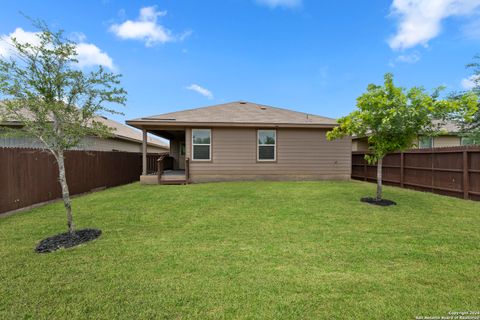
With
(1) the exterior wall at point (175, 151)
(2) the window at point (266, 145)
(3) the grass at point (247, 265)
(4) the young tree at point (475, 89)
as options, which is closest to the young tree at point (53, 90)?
(3) the grass at point (247, 265)

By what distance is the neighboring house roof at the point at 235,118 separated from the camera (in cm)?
1030

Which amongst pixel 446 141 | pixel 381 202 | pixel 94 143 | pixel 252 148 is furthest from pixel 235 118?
pixel 446 141

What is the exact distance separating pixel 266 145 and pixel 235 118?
6.14ft

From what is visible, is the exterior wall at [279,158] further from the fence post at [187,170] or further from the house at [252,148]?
the fence post at [187,170]

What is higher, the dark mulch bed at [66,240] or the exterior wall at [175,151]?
the exterior wall at [175,151]

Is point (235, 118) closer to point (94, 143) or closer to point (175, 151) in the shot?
point (175, 151)

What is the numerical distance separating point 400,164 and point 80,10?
47.4ft

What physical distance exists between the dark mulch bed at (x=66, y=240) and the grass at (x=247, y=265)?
0.52ft

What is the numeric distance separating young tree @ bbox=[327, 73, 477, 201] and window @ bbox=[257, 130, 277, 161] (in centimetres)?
426

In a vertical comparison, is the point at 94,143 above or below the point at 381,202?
above

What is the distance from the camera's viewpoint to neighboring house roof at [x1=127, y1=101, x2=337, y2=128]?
10.3 m

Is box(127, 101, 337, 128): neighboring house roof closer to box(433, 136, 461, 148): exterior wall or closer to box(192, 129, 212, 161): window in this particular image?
box(192, 129, 212, 161): window

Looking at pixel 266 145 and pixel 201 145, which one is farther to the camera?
pixel 266 145

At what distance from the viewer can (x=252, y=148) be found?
10.9 metres
